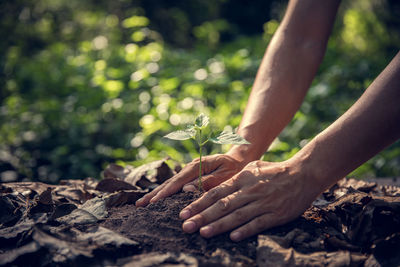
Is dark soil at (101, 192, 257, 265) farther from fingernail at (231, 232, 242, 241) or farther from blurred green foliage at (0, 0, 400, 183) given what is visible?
blurred green foliage at (0, 0, 400, 183)

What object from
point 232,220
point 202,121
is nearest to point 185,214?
point 232,220

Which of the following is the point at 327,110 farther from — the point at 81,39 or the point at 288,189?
the point at 81,39

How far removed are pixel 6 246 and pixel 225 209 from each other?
972mm

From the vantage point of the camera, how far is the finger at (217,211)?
1.48 metres

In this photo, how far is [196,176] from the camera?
1.87 meters

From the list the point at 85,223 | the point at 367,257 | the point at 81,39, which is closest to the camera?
the point at 367,257

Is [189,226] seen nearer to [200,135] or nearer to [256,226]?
[256,226]

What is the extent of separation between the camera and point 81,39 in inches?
333

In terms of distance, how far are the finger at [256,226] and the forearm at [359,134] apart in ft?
0.78

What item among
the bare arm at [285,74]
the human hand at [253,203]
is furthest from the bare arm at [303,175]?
the bare arm at [285,74]

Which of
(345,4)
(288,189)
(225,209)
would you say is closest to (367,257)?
(288,189)

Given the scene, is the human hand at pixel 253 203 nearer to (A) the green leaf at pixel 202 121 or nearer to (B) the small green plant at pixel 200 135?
(B) the small green plant at pixel 200 135

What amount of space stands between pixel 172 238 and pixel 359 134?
0.88 meters

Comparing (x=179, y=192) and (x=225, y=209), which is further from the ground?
(x=225, y=209)
